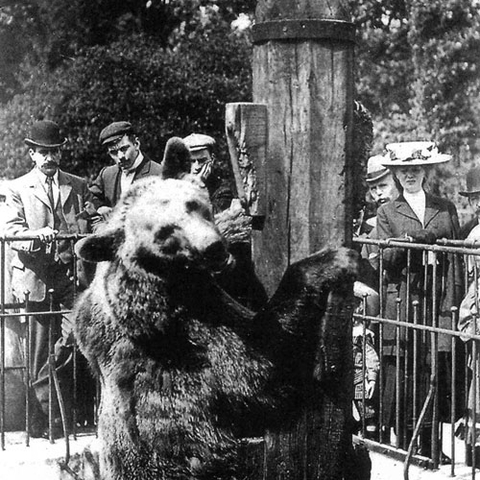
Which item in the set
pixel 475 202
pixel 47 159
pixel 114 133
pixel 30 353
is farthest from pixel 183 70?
pixel 30 353

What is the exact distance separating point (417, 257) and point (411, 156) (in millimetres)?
960

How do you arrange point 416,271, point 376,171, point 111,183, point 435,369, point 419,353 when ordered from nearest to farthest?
point 435,369, point 419,353, point 416,271, point 111,183, point 376,171

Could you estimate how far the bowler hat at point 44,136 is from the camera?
7.17 m

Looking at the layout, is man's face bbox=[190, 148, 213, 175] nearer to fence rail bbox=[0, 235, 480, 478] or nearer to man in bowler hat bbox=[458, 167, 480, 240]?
fence rail bbox=[0, 235, 480, 478]

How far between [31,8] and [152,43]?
11.2 feet

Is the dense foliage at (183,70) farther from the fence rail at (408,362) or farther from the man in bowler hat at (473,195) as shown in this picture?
the fence rail at (408,362)

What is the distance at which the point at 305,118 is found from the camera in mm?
3602

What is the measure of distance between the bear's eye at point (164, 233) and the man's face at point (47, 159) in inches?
138


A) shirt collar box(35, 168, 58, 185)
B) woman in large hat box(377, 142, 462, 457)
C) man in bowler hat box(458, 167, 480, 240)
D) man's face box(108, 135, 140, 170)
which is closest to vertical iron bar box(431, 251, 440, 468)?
woman in large hat box(377, 142, 462, 457)

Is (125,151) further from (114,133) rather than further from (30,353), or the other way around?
(30,353)

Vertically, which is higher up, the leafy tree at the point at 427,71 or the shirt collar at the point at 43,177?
the leafy tree at the point at 427,71

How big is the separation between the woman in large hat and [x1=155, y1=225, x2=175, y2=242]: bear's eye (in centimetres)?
246

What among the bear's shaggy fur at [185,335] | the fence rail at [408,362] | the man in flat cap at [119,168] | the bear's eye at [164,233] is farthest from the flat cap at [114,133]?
the bear's eye at [164,233]

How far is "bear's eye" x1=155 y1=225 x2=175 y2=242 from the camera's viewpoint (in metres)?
3.82
